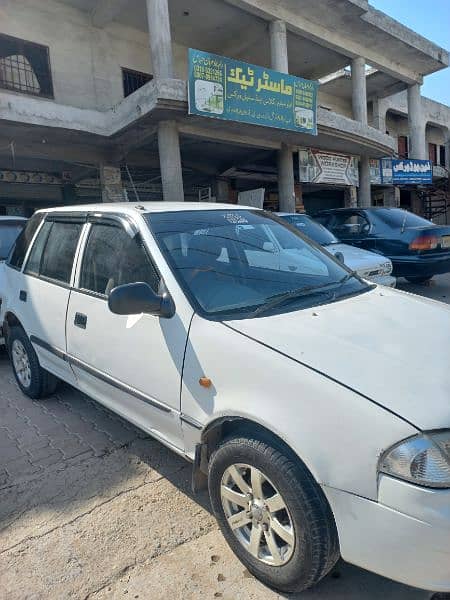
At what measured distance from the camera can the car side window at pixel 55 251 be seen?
129 inches

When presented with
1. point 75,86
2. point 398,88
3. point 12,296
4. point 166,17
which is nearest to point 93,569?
point 12,296

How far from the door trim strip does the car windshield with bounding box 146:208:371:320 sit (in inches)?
24.8

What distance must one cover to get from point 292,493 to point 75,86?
1320cm

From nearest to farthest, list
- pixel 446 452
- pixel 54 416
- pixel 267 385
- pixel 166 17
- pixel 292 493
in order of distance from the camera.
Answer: pixel 446 452
pixel 292 493
pixel 267 385
pixel 54 416
pixel 166 17

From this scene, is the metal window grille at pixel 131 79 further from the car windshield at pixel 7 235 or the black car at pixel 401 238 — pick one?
the car windshield at pixel 7 235

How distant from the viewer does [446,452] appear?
4.89ft

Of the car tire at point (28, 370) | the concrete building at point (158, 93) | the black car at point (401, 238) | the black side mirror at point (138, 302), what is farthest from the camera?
the concrete building at point (158, 93)

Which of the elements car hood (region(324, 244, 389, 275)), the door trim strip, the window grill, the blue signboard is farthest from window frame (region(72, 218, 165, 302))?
the blue signboard

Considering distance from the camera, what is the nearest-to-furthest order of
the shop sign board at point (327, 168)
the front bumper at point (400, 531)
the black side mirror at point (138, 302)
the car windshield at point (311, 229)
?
the front bumper at point (400, 531) < the black side mirror at point (138, 302) < the car windshield at point (311, 229) < the shop sign board at point (327, 168)

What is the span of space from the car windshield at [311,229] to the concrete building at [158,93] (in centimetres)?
408

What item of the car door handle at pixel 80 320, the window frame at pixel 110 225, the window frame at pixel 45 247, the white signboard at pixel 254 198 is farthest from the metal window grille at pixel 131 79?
the car door handle at pixel 80 320

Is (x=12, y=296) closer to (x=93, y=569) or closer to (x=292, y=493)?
(x=93, y=569)

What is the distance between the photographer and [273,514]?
6.06 ft

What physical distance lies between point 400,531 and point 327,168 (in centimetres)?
1479
